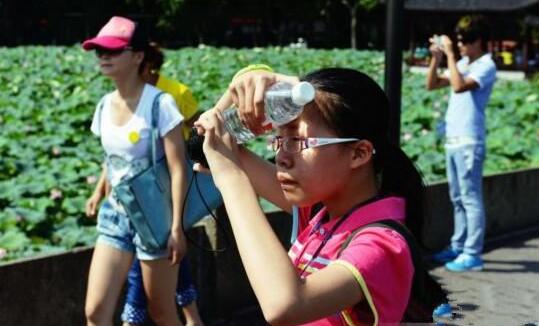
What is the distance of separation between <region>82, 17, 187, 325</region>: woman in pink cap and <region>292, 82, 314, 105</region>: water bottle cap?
6.62 feet

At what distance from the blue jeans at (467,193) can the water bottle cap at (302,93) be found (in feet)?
14.3

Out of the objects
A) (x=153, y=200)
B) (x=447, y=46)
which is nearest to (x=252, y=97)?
(x=153, y=200)

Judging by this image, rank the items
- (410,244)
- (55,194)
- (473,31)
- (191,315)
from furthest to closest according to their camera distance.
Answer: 1. (55,194)
2. (473,31)
3. (191,315)
4. (410,244)

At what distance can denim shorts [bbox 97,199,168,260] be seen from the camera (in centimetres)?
377

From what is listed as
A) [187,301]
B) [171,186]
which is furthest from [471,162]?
[171,186]

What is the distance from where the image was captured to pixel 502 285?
6094mm

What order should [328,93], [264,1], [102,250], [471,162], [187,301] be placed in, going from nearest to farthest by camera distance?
[328,93] < [102,250] < [187,301] < [471,162] < [264,1]

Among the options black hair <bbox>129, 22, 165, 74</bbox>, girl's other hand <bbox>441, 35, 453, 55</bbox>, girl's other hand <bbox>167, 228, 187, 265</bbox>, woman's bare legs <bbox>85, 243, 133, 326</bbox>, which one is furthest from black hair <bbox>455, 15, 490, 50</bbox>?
woman's bare legs <bbox>85, 243, 133, 326</bbox>

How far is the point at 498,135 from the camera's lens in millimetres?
10336

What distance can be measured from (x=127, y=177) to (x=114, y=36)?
1.94ft

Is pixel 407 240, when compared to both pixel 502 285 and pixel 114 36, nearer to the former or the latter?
pixel 114 36

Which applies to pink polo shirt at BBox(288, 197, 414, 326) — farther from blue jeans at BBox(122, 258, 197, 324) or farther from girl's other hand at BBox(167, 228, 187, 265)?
blue jeans at BBox(122, 258, 197, 324)

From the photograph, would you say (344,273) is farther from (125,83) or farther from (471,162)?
(471,162)

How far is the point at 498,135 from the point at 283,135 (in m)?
8.72
